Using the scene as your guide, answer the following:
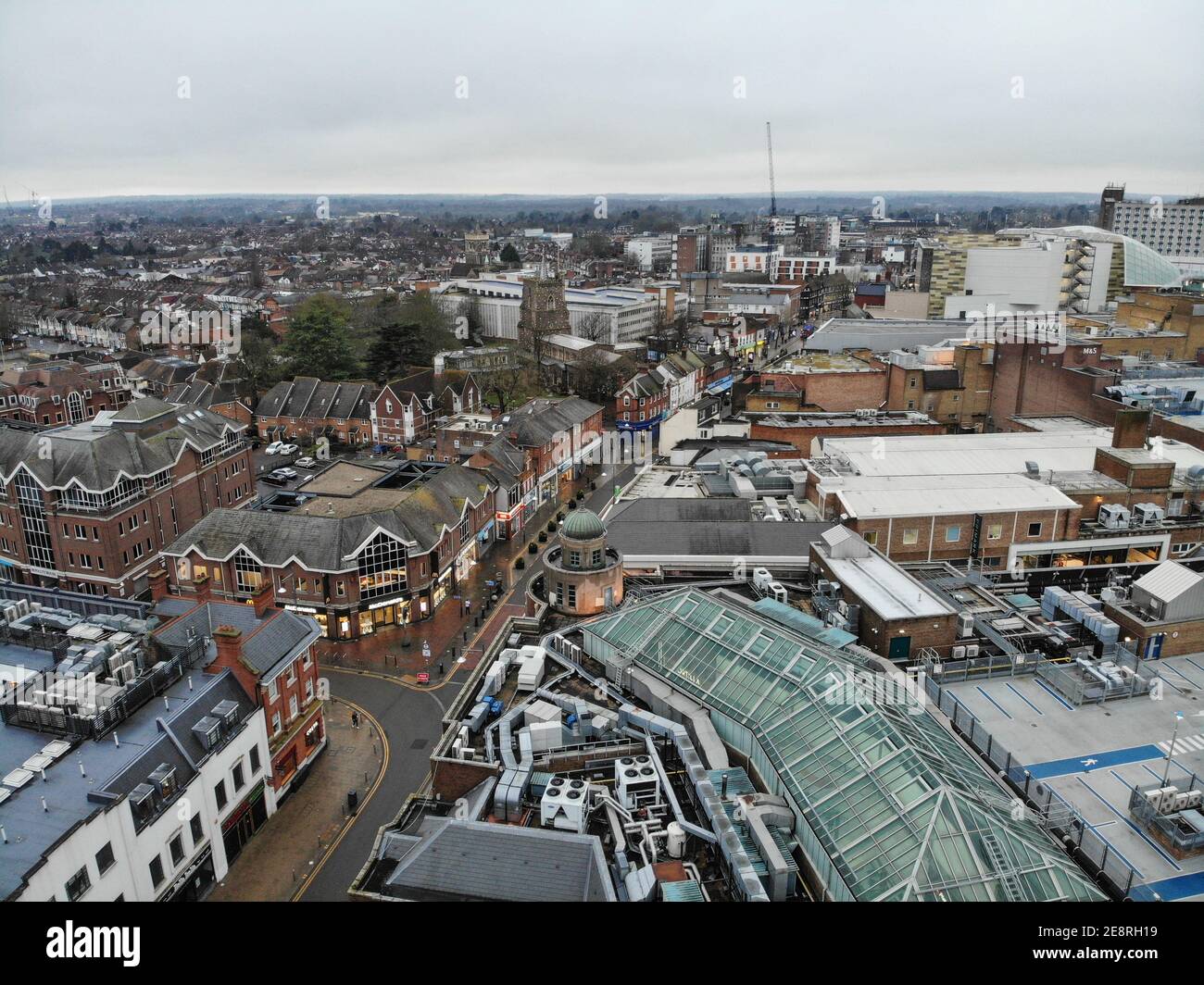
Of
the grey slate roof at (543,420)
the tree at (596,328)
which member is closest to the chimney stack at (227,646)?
the grey slate roof at (543,420)

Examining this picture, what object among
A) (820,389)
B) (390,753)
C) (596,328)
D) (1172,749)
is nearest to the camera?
(1172,749)

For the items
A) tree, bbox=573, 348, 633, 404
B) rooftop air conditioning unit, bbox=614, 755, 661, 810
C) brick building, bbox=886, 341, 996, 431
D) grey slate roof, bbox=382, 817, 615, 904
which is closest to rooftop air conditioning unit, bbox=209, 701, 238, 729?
grey slate roof, bbox=382, 817, 615, 904

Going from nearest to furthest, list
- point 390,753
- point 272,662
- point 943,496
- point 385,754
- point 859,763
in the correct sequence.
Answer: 1. point 859,763
2. point 272,662
3. point 385,754
4. point 390,753
5. point 943,496

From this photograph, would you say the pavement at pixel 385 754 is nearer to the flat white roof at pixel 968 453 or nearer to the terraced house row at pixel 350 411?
the flat white roof at pixel 968 453

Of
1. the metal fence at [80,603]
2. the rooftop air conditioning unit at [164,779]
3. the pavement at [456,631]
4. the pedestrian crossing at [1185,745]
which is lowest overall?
the pavement at [456,631]

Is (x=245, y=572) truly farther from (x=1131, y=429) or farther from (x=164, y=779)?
(x=1131, y=429)

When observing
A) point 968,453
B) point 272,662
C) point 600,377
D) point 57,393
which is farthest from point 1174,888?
point 57,393
